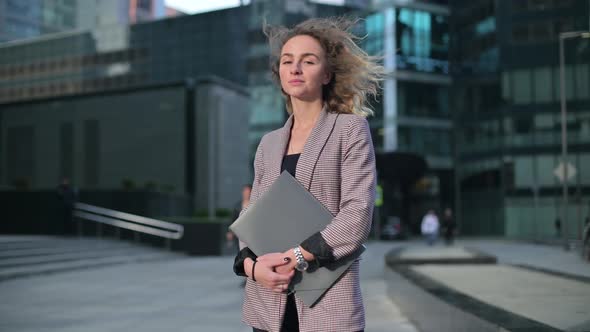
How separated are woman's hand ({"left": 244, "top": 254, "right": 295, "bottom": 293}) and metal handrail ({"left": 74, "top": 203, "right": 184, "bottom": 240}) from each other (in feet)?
56.1

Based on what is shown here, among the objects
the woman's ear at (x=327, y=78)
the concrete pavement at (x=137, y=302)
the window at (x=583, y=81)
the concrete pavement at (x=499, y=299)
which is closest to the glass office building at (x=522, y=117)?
the window at (x=583, y=81)

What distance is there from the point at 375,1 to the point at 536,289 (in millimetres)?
47931

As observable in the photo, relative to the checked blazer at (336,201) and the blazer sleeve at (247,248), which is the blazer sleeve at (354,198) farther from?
the blazer sleeve at (247,248)

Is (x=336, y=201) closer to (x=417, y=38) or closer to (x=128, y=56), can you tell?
(x=417, y=38)

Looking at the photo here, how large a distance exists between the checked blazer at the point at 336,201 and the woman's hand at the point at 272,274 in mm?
75

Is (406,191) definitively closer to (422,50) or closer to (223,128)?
(422,50)

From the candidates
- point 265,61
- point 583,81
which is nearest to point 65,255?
point 583,81

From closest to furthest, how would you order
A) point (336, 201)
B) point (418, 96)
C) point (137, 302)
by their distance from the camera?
1. point (336, 201)
2. point (137, 302)
3. point (418, 96)

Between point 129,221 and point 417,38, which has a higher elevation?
point 417,38

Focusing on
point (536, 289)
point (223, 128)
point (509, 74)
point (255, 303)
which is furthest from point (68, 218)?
point (509, 74)

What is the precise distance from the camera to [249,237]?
2.25 meters

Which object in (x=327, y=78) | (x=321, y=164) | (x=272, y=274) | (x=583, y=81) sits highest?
(x=583, y=81)

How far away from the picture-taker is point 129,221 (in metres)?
20.0

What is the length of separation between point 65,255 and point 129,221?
446 centimetres
